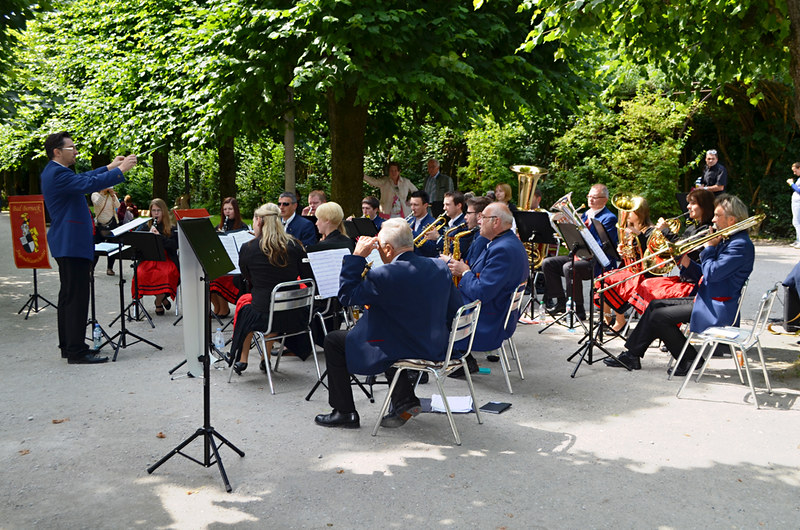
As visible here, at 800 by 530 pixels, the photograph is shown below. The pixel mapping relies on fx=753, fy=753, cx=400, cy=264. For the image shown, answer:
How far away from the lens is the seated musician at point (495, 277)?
6.53m

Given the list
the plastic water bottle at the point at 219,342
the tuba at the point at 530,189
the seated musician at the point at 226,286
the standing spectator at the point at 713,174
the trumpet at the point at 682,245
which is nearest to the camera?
the trumpet at the point at 682,245

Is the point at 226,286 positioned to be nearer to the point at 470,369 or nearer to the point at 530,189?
the point at 470,369

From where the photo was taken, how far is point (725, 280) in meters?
6.81

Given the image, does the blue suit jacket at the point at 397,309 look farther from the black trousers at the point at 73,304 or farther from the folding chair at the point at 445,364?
the black trousers at the point at 73,304

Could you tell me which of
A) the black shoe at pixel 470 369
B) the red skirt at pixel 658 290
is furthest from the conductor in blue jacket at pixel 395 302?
the red skirt at pixel 658 290

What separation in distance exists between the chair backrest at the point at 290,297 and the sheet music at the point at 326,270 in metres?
0.25

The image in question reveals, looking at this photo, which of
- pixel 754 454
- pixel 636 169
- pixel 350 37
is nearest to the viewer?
pixel 754 454

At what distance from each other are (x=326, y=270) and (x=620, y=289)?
3672mm

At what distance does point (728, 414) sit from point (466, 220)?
392cm

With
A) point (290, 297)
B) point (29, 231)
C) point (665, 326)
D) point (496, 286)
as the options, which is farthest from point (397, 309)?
point (29, 231)

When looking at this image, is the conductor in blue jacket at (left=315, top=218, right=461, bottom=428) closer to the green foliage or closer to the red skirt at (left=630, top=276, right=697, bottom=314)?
the red skirt at (left=630, top=276, right=697, bottom=314)

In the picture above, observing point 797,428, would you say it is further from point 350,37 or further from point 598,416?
point 350,37

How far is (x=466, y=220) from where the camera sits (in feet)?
29.6

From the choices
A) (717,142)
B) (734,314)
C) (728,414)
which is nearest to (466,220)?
(734,314)
